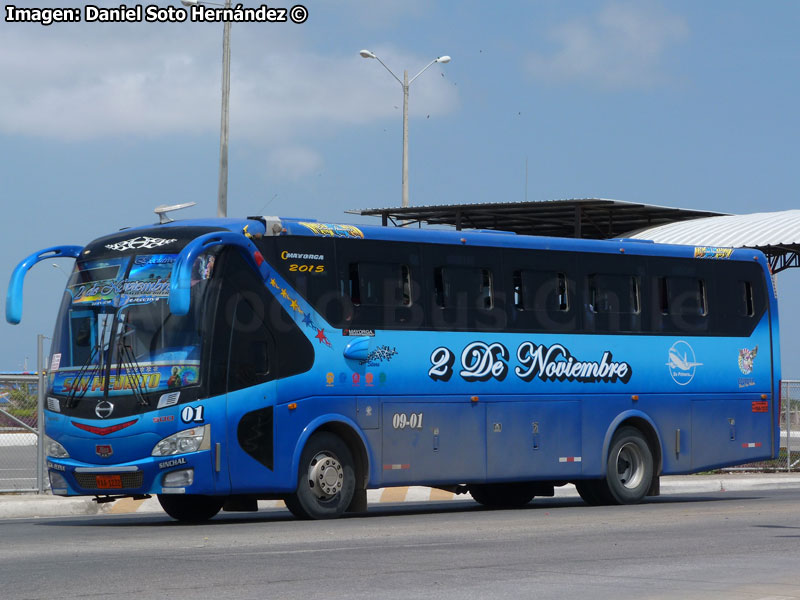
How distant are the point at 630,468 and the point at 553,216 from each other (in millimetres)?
25337

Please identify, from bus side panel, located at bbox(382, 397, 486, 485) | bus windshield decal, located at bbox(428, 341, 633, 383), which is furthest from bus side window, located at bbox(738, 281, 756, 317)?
bus side panel, located at bbox(382, 397, 486, 485)

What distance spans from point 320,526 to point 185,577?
17.1ft

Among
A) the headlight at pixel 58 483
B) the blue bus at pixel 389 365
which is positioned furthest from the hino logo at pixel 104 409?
the headlight at pixel 58 483

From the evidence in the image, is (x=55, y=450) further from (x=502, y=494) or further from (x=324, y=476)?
(x=502, y=494)

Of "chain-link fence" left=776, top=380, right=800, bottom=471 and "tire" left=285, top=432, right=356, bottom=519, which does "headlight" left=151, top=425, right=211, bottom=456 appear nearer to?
"tire" left=285, top=432, right=356, bottom=519

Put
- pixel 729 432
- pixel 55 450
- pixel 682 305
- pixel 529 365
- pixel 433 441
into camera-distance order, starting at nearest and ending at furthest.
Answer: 1. pixel 55 450
2. pixel 433 441
3. pixel 529 365
4. pixel 682 305
5. pixel 729 432

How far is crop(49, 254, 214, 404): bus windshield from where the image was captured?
51.5 feet

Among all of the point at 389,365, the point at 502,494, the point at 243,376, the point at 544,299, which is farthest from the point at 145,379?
the point at 502,494

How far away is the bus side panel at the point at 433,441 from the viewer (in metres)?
17.5

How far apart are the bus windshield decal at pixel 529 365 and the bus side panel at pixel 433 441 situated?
1.30ft

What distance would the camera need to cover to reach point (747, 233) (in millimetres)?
42875

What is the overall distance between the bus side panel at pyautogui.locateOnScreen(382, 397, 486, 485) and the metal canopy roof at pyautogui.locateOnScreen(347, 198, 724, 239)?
2190cm

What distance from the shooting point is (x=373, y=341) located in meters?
17.3

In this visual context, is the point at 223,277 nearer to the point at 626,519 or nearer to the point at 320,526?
the point at 320,526
